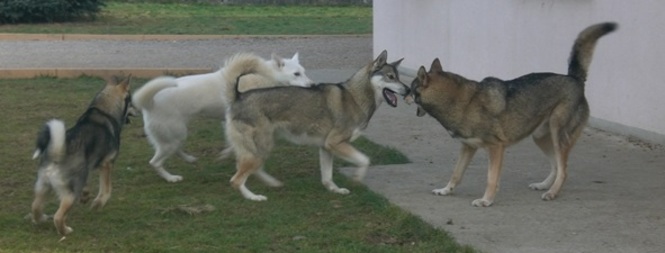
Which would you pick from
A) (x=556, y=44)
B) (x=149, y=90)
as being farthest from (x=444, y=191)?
(x=556, y=44)

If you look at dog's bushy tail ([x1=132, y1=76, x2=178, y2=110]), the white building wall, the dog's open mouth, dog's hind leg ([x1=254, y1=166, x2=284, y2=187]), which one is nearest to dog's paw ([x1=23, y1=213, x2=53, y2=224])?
dog's bushy tail ([x1=132, y1=76, x2=178, y2=110])

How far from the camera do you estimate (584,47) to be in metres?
7.94

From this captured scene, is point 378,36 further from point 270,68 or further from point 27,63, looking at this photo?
point 270,68

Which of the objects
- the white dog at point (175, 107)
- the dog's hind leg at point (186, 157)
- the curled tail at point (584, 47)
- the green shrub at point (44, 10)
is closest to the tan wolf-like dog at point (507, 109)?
the curled tail at point (584, 47)

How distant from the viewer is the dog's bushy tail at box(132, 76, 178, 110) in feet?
26.9

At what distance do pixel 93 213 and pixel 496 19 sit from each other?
7146mm

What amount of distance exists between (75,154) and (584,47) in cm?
379

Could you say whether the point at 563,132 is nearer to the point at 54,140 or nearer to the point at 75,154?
the point at 75,154

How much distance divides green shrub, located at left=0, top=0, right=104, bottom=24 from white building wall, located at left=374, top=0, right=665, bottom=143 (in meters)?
15.4

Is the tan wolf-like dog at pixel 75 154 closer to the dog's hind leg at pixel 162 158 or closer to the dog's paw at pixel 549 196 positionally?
the dog's hind leg at pixel 162 158

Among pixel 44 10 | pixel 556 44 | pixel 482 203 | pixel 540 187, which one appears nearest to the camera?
pixel 482 203

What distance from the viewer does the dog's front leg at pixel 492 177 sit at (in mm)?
7461

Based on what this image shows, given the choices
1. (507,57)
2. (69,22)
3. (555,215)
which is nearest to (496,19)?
(507,57)

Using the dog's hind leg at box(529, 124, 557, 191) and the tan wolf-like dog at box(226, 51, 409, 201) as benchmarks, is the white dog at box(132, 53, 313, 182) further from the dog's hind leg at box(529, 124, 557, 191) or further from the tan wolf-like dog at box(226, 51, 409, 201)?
the dog's hind leg at box(529, 124, 557, 191)
